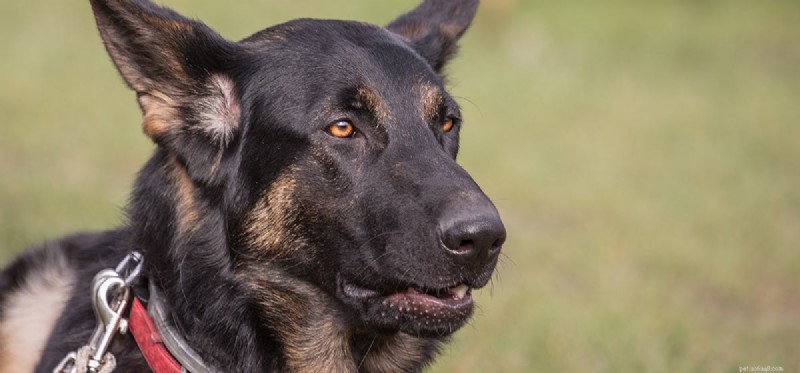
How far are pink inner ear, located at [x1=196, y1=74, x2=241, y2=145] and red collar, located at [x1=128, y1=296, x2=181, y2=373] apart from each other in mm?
716

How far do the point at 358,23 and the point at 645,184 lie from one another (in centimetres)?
815

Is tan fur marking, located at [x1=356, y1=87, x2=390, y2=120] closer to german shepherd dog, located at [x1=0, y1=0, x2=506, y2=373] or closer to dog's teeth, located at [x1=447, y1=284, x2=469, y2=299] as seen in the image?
german shepherd dog, located at [x1=0, y1=0, x2=506, y2=373]

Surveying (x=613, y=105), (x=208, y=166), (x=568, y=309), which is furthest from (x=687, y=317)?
(x=613, y=105)

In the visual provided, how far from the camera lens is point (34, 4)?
17.4 meters

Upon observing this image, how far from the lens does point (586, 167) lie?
40.1ft

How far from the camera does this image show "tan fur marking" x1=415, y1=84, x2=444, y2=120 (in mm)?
4008

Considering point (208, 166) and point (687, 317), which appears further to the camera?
point (687, 317)

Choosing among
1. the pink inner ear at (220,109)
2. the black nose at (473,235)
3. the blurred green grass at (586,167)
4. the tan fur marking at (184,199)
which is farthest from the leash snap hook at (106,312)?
the black nose at (473,235)

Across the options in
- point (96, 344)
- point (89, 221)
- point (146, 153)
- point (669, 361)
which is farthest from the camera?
point (146, 153)

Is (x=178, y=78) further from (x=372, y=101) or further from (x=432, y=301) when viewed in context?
(x=432, y=301)

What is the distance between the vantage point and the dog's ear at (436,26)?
4.59m

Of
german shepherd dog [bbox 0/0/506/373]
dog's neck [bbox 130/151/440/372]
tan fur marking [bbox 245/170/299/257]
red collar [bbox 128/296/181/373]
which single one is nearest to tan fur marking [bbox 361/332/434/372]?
german shepherd dog [bbox 0/0/506/373]

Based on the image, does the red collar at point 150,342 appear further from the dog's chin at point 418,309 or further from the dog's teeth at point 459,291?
the dog's teeth at point 459,291

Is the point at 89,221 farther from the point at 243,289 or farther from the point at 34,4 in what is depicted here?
the point at 34,4
